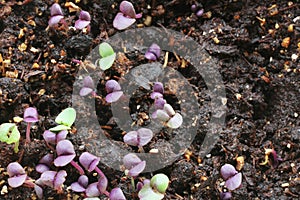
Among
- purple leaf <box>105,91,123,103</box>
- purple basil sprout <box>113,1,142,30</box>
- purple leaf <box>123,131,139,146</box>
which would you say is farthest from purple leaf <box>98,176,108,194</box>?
purple basil sprout <box>113,1,142,30</box>

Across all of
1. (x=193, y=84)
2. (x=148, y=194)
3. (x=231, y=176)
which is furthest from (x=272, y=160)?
(x=148, y=194)

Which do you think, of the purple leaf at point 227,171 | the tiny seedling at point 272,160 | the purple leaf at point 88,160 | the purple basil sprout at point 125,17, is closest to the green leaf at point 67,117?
the purple leaf at point 88,160

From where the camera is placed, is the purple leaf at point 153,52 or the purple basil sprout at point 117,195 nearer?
the purple basil sprout at point 117,195

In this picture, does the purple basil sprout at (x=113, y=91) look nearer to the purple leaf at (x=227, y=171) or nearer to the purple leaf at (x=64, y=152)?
the purple leaf at (x=64, y=152)

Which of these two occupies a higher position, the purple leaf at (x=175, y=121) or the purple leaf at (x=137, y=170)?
the purple leaf at (x=175, y=121)

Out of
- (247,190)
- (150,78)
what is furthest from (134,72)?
(247,190)

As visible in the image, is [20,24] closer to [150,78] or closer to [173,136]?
[150,78]

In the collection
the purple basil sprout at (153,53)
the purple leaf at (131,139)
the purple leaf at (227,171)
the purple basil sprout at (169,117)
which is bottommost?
the purple leaf at (227,171)
